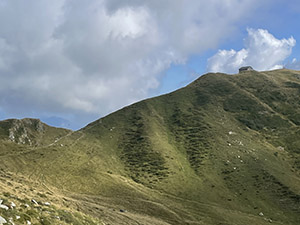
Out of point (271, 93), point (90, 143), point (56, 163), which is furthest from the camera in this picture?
point (271, 93)

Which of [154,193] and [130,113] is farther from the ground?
[130,113]

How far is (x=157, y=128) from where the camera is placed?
465 ft

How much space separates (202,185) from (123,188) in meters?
27.1

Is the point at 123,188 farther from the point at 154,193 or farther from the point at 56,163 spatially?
the point at 56,163

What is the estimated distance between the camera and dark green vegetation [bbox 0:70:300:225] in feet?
247

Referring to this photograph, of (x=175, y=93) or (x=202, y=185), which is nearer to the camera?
(x=202, y=185)

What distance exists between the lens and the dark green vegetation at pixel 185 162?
7519 cm

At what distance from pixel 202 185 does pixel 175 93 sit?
333ft

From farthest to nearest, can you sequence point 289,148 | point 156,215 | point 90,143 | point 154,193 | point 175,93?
point 175,93
point 90,143
point 289,148
point 154,193
point 156,215

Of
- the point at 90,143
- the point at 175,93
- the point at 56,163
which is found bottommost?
the point at 56,163

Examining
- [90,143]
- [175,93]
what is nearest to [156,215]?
[90,143]

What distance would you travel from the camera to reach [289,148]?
389 ft

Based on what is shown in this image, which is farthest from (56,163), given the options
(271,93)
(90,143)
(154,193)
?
(271,93)

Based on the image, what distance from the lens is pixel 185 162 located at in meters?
112
